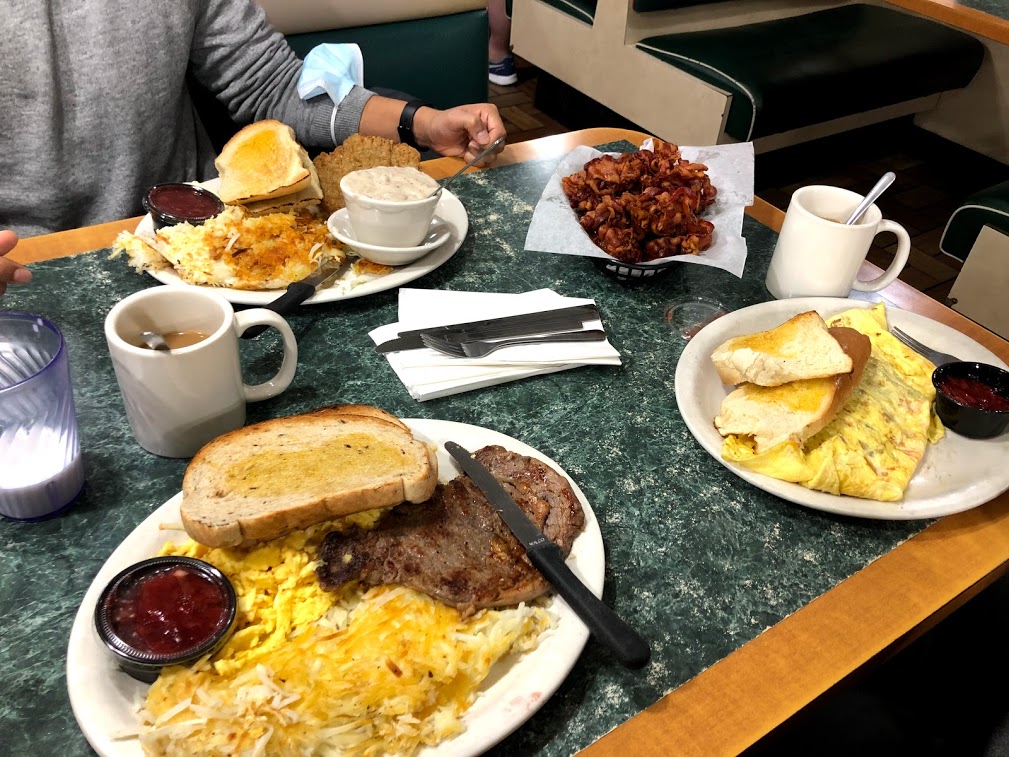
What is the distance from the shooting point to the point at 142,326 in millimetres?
1024

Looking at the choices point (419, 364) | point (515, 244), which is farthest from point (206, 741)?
point (515, 244)

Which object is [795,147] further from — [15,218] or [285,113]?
[15,218]

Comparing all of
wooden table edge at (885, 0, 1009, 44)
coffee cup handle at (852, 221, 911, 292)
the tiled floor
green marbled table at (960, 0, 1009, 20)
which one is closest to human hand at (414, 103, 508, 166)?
coffee cup handle at (852, 221, 911, 292)

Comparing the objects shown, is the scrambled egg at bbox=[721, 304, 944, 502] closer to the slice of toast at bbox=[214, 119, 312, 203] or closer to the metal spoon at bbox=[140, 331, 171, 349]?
the metal spoon at bbox=[140, 331, 171, 349]

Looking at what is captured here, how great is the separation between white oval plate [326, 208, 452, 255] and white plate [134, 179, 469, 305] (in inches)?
0.8

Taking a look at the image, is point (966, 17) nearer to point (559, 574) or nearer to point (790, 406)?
point (790, 406)

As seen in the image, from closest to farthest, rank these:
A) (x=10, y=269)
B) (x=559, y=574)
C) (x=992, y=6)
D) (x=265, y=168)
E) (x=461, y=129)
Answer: (x=559, y=574)
(x=10, y=269)
(x=265, y=168)
(x=461, y=129)
(x=992, y=6)

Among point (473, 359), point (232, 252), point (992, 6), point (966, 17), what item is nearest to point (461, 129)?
point (232, 252)

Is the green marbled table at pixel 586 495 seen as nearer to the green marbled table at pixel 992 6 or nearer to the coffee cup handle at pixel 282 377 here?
the coffee cup handle at pixel 282 377

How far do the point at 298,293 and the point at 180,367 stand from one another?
1.29 feet

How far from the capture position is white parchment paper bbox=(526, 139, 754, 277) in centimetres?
148

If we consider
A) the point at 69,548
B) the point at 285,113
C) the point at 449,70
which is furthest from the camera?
the point at 449,70

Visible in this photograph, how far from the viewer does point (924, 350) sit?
53.4 inches

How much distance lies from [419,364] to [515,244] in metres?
0.50
